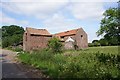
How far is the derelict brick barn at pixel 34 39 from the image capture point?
6238 cm

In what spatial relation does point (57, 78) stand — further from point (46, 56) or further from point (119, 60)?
point (46, 56)

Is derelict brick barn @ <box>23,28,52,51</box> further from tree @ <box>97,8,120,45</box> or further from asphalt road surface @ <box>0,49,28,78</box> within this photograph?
asphalt road surface @ <box>0,49,28,78</box>

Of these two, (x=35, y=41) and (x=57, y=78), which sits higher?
(x=35, y=41)

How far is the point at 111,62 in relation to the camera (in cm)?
1480

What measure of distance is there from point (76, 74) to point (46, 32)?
191ft

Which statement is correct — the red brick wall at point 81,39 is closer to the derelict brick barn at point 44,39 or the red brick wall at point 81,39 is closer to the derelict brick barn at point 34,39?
the derelict brick barn at point 44,39

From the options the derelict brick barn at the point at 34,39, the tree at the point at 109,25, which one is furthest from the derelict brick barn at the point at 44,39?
the tree at the point at 109,25

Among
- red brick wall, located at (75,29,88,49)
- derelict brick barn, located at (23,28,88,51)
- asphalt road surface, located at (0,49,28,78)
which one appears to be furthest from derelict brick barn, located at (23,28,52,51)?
asphalt road surface, located at (0,49,28,78)

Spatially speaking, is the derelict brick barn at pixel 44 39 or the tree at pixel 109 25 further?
the derelict brick barn at pixel 44 39

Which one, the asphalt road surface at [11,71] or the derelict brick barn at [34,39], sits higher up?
the derelict brick barn at [34,39]

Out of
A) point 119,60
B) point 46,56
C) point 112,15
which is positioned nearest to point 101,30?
point 112,15

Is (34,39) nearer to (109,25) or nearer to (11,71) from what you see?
(109,25)

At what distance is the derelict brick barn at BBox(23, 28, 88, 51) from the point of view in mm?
62812

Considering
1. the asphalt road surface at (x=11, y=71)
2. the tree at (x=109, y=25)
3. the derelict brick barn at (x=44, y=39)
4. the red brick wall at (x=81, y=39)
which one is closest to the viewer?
the asphalt road surface at (x=11, y=71)
